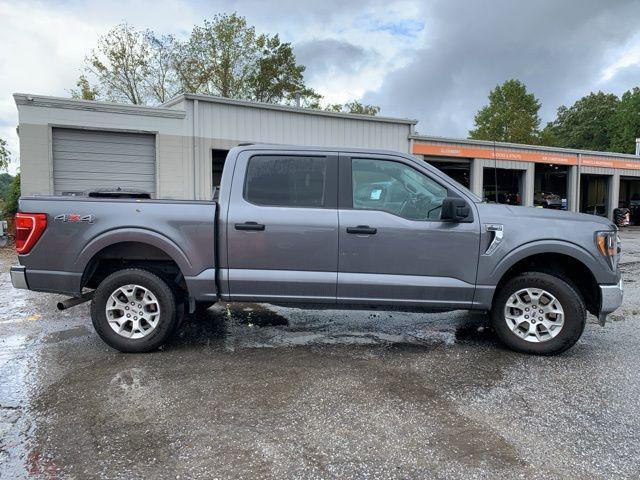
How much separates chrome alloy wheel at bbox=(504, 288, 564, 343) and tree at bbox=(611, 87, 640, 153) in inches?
2706

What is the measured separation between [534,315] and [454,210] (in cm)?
137

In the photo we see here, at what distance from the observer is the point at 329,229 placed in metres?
4.48

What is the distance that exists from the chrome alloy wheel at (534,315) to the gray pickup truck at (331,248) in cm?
1

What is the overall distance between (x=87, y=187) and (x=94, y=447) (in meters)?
12.1

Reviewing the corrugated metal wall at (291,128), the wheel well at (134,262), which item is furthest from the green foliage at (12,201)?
the wheel well at (134,262)

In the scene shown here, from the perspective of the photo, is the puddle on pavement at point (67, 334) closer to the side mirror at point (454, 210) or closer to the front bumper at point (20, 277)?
the front bumper at point (20, 277)

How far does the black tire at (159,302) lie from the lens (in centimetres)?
461

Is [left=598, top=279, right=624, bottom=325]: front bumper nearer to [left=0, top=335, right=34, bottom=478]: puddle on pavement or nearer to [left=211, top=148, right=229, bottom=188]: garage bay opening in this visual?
[left=0, top=335, right=34, bottom=478]: puddle on pavement

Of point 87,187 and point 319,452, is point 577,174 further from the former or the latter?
point 319,452

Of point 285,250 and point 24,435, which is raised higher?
point 285,250

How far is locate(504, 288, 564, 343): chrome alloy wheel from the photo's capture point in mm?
4570

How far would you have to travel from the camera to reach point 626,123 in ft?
208

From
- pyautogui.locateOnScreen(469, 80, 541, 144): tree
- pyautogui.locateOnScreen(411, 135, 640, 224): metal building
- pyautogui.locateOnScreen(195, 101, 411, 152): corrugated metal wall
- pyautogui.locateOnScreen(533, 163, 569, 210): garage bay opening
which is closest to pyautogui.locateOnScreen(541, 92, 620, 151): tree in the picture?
pyautogui.locateOnScreen(469, 80, 541, 144): tree

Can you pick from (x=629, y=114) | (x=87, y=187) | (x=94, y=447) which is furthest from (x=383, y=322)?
(x=629, y=114)
